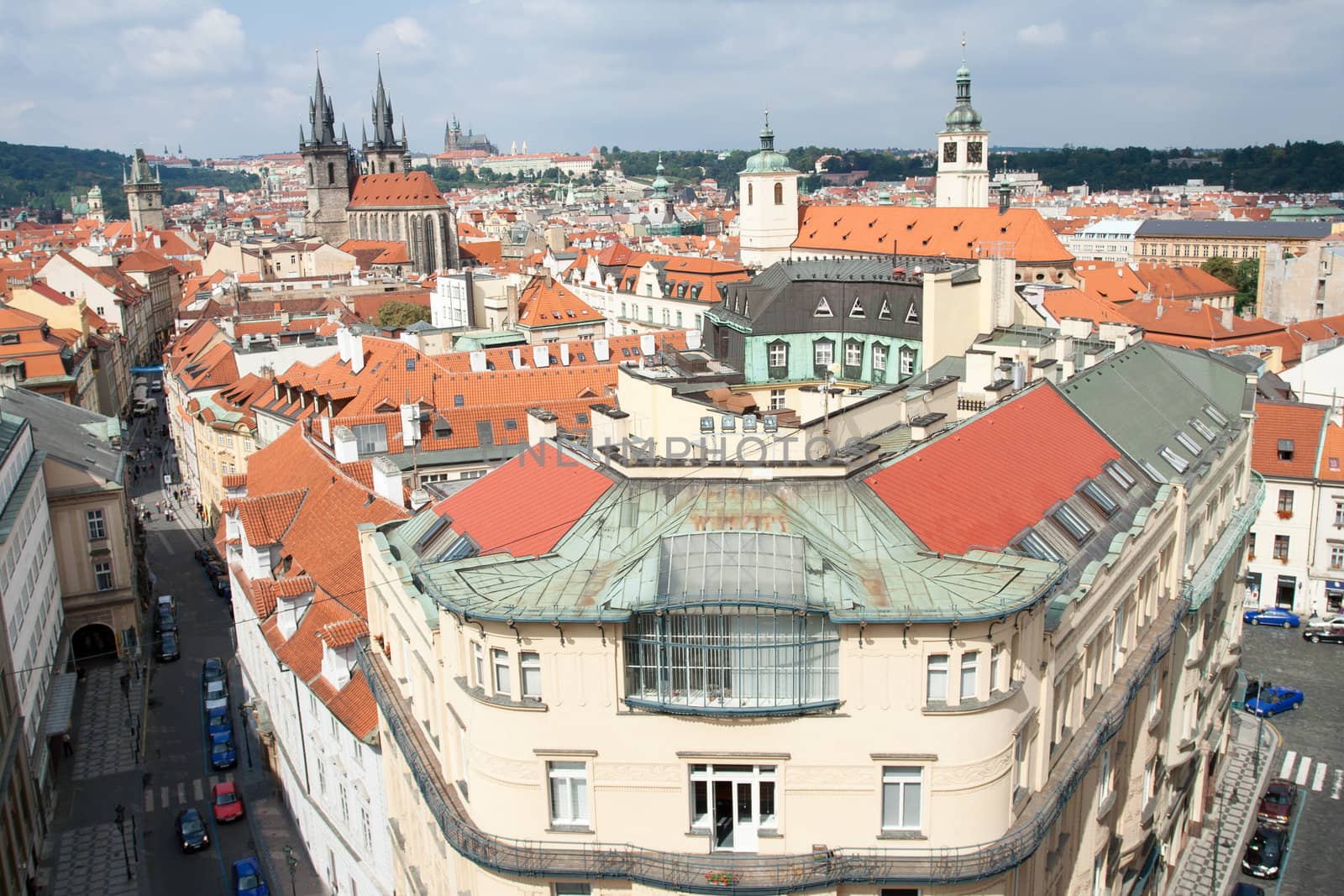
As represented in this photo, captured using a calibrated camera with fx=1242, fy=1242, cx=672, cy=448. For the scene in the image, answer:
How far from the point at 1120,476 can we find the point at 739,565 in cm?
1319

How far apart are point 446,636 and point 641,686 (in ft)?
11.6

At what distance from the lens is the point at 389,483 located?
120 ft

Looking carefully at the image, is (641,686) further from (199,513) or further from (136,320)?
(136,320)

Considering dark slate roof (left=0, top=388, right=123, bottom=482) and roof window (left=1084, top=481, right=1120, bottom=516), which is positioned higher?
roof window (left=1084, top=481, right=1120, bottom=516)

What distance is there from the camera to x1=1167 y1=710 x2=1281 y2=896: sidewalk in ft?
116

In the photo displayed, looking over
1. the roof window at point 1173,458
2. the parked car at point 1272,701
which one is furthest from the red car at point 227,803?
the parked car at point 1272,701

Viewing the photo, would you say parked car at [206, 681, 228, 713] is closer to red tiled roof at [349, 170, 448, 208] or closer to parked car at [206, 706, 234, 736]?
parked car at [206, 706, 234, 736]

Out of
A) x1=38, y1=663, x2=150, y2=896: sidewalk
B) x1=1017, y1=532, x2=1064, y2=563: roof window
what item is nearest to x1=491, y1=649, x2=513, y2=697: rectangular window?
x1=1017, y1=532, x2=1064, y2=563: roof window

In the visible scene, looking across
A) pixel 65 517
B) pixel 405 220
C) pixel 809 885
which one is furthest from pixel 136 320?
pixel 809 885

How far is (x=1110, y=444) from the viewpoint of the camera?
1168 inches

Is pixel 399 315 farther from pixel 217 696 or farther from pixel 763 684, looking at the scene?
pixel 763 684

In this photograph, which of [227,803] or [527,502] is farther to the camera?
[227,803]

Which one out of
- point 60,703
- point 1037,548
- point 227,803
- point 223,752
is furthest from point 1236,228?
point 1037,548

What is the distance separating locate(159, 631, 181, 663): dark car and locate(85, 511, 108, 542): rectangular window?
5.08 meters
